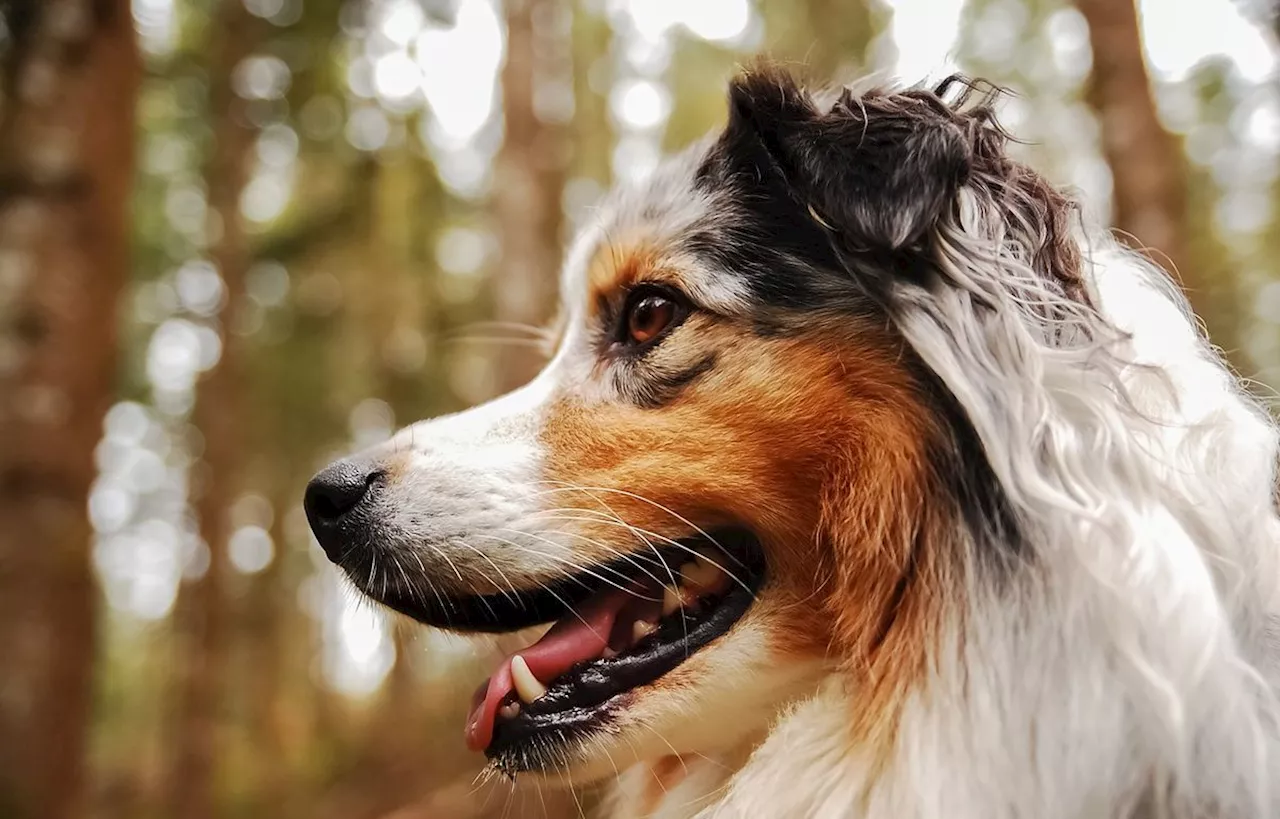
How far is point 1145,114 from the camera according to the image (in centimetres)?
520

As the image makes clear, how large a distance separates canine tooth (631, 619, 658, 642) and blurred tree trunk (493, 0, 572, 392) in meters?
3.45

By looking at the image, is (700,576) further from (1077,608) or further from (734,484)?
(1077,608)

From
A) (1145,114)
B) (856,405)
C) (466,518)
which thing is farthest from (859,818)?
(1145,114)

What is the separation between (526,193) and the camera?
6.51 metres

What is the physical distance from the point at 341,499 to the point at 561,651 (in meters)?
0.61

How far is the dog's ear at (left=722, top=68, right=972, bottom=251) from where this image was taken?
1955 mm

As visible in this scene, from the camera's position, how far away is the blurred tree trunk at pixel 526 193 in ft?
20.0

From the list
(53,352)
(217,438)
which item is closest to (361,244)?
(217,438)

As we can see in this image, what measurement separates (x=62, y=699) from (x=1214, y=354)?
3863 millimetres

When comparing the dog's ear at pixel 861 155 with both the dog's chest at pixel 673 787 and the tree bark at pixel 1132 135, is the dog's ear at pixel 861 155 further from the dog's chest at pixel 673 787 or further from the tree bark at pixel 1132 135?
the tree bark at pixel 1132 135

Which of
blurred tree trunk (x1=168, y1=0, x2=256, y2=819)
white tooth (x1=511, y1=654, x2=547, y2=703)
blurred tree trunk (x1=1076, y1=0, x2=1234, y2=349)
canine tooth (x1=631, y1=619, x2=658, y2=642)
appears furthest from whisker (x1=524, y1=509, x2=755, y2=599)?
blurred tree trunk (x1=168, y1=0, x2=256, y2=819)

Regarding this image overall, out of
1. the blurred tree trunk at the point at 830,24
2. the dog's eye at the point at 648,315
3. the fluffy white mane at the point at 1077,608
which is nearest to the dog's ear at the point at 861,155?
the fluffy white mane at the point at 1077,608

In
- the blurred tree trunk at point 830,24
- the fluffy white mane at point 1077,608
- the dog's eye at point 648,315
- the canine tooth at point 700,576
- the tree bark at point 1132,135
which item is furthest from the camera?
the blurred tree trunk at point 830,24

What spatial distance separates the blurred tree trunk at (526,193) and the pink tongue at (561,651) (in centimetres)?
341
